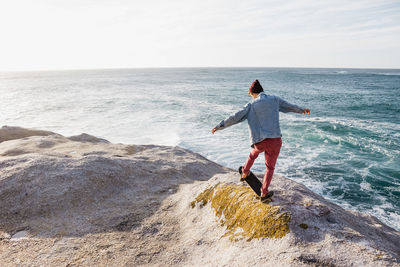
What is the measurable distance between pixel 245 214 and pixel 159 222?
6.40 feet

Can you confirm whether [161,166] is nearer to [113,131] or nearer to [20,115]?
[113,131]

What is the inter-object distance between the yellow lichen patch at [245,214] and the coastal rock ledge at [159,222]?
0.6 inches

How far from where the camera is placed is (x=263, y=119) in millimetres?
4395

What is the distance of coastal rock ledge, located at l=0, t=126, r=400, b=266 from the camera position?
3.62m

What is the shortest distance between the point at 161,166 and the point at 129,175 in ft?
4.50

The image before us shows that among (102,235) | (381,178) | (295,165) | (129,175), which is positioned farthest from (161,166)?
(381,178)

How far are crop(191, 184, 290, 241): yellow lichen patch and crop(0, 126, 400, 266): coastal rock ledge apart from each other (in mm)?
16

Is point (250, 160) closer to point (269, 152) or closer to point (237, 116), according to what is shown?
point (269, 152)

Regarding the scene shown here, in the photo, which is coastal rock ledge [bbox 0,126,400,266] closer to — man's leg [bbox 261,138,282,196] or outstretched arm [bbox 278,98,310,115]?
man's leg [bbox 261,138,282,196]

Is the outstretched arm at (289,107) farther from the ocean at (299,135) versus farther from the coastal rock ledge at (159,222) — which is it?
the ocean at (299,135)

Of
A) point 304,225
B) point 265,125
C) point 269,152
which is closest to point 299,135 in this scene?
point 269,152

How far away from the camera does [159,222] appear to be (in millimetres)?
5383

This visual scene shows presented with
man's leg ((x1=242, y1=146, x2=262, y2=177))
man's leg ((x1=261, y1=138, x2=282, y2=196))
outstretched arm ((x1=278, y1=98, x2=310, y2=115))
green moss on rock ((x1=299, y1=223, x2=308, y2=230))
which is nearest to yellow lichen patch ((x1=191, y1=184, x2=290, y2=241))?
green moss on rock ((x1=299, y1=223, x2=308, y2=230))

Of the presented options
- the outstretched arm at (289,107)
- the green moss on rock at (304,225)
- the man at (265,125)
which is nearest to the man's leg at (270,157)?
the man at (265,125)
